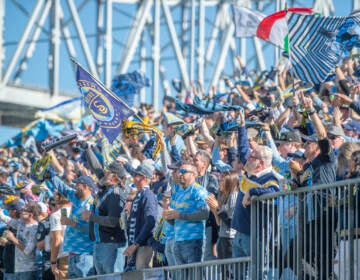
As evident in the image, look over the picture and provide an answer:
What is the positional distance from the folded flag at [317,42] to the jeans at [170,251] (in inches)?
107

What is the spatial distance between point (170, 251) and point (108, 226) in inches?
56.5

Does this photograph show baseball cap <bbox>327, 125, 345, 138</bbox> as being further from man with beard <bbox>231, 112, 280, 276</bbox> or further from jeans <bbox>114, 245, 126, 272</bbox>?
jeans <bbox>114, 245, 126, 272</bbox>

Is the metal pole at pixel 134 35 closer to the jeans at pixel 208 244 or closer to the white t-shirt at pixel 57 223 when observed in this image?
the white t-shirt at pixel 57 223

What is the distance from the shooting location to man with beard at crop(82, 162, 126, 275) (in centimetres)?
1535

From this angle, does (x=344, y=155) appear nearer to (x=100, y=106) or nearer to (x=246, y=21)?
(x=100, y=106)

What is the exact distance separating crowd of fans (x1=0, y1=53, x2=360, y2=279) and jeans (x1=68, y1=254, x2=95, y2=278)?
0.04ft

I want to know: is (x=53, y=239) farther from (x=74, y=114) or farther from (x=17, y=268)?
(x=74, y=114)

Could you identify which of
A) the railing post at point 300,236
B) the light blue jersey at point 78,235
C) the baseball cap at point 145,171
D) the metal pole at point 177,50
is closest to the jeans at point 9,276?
the light blue jersey at point 78,235

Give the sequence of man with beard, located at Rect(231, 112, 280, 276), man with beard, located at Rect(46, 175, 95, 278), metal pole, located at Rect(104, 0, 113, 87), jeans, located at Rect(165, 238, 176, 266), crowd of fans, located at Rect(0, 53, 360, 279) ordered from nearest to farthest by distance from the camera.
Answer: man with beard, located at Rect(231, 112, 280, 276) → crowd of fans, located at Rect(0, 53, 360, 279) → jeans, located at Rect(165, 238, 176, 266) → man with beard, located at Rect(46, 175, 95, 278) → metal pole, located at Rect(104, 0, 113, 87)

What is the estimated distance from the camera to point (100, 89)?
1758 cm

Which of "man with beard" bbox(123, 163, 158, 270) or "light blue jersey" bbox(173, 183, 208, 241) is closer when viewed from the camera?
"light blue jersey" bbox(173, 183, 208, 241)

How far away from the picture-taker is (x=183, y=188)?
14125mm

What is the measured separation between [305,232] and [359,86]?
3203mm

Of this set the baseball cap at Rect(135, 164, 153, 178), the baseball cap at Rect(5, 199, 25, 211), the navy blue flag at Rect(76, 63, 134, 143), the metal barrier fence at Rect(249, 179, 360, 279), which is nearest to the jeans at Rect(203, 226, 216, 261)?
the baseball cap at Rect(135, 164, 153, 178)
